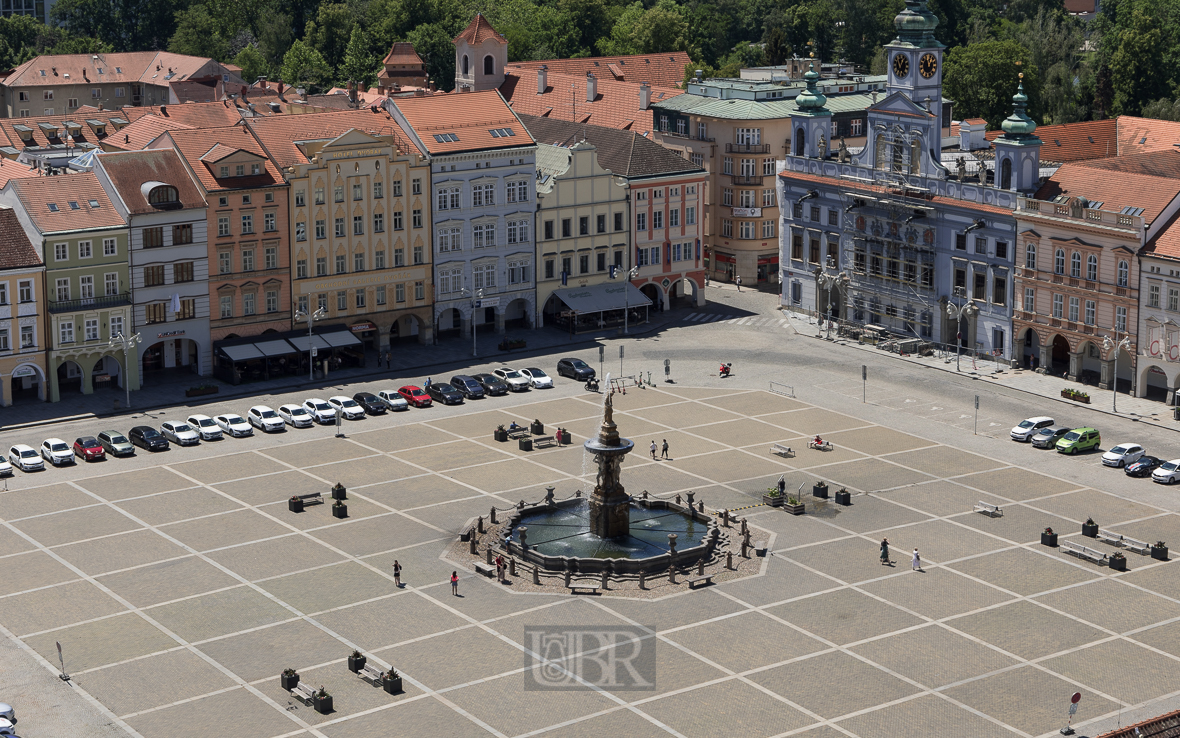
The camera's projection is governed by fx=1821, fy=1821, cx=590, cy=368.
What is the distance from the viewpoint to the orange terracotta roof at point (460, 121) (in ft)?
563

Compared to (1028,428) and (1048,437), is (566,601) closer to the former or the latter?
(1048,437)

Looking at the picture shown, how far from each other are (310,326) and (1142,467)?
71674mm

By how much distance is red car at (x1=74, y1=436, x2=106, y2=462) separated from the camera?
137875 millimetres

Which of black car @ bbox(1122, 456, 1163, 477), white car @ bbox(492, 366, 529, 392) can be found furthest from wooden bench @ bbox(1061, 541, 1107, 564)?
white car @ bbox(492, 366, 529, 392)

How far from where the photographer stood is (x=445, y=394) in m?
154

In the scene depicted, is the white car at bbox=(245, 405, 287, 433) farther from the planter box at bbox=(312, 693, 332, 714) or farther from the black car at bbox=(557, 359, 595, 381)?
the planter box at bbox=(312, 693, 332, 714)

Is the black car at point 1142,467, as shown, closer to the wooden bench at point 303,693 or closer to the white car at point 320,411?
the white car at point 320,411

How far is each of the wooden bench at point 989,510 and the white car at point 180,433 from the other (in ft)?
197

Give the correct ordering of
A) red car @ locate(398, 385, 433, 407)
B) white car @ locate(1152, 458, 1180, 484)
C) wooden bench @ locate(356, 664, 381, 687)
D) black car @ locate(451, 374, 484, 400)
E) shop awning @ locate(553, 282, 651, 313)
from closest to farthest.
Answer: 1. wooden bench @ locate(356, 664, 381, 687)
2. white car @ locate(1152, 458, 1180, 484)
3. red car @ locate(398, 385, 433, 407)
4. black car @ locate(451, 374, 484, 400)
5. shop awning @ locate(553, 282, 651, 313)

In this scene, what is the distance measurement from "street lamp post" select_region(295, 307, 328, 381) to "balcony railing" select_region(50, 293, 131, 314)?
1585cm

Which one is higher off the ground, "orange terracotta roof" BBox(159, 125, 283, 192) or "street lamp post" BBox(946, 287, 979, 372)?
"orange terracotta roof" BBox(159, 125, 283, 192)

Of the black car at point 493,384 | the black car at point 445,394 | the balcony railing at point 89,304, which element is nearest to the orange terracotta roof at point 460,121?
the black car at point 493,384

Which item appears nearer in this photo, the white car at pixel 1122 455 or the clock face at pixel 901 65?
the white car at pixel 1122 455

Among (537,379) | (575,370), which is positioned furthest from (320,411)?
(575,370)
